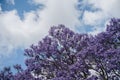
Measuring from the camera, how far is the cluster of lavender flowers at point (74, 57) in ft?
82.8

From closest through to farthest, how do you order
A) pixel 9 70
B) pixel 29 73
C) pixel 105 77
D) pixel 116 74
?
pixel 116 74, pixel 105 77, pixel 29 73, pixel 9 70

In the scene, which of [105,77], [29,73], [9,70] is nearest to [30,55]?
[29,73]

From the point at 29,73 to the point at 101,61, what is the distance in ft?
34.7

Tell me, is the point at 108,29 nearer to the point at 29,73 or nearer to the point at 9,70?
the point at 29,73

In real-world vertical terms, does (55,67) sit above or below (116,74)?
above

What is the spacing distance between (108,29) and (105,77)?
15.6 ft

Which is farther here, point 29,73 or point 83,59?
point 29,73

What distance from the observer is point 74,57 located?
3291 cm

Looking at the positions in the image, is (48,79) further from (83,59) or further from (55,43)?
(83,59)

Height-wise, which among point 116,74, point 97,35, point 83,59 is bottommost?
point 116,74

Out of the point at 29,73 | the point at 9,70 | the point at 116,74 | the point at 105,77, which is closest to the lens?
the point at 116,74

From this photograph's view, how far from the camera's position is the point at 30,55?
34.3 m

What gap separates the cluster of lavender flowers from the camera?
82.8ft

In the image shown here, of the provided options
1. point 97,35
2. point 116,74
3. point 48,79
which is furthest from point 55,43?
point 116,74
